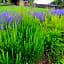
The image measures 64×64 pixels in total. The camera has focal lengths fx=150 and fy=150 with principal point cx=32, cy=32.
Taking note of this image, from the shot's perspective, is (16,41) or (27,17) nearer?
(16,41)

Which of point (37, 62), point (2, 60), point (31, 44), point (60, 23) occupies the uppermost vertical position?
point (60, 23)

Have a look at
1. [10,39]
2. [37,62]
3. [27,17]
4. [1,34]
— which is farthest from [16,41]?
[27,17]

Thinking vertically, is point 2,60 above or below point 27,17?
below

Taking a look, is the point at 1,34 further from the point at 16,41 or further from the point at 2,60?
the point at 2,60

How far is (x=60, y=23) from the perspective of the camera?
3.80 meters

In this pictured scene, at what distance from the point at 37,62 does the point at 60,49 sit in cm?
74

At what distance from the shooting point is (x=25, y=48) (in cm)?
252

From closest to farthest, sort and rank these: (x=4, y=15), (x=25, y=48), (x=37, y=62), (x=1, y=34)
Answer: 1. (x=25, y=48)
2. (x=1, y=34)
3. (x=37, y=62)
4. (x=4, y=15)

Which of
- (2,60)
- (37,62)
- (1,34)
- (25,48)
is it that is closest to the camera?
(2,60)

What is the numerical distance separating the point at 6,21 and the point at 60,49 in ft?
4.61

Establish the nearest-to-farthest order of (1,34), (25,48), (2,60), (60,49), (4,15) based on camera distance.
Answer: (2,60) < (25,48) < (1,34) < (60,49) < (4,15)

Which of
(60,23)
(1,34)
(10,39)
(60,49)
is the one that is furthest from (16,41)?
(60,23)

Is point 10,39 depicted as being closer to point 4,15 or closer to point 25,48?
point 25,48

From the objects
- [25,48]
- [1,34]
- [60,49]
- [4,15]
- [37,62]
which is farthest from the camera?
[4,15]
